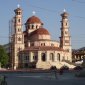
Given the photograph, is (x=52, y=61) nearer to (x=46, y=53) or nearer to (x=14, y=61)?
(x=46, y=53)

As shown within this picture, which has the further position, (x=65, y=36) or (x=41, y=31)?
(x=65, y=36)

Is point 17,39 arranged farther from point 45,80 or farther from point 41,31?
point 45,80

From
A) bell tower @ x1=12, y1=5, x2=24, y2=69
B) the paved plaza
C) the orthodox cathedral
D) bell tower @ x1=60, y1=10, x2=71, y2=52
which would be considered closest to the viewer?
the paved plaza

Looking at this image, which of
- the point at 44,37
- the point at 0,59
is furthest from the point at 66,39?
the point at 0,59

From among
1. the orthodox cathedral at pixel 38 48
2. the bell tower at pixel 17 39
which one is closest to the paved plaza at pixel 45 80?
the orthodox cathedral at pixel 38 48

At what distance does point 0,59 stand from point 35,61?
9716mm

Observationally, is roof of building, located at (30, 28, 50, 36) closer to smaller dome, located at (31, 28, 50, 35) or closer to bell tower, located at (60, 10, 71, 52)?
smaller dome, located at (31, 28, 50, 35)

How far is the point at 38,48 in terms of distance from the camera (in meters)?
101

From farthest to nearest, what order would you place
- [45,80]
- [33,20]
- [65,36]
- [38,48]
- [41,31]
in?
[33,20] → [65,36] → [41,31] → [38,48] → [45,80]

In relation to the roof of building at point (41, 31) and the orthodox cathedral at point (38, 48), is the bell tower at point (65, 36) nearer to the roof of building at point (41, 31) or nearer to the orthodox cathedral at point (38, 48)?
the orthodox cathedral at point (38, 48)

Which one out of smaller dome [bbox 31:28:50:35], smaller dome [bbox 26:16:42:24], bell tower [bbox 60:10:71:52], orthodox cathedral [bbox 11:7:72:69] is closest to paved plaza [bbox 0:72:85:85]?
orthodox cathedral [bbox 11:7:72:69]

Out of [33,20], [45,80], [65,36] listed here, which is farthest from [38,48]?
[45,80]

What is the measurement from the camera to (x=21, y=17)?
102938mm

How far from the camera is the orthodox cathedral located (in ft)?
329
